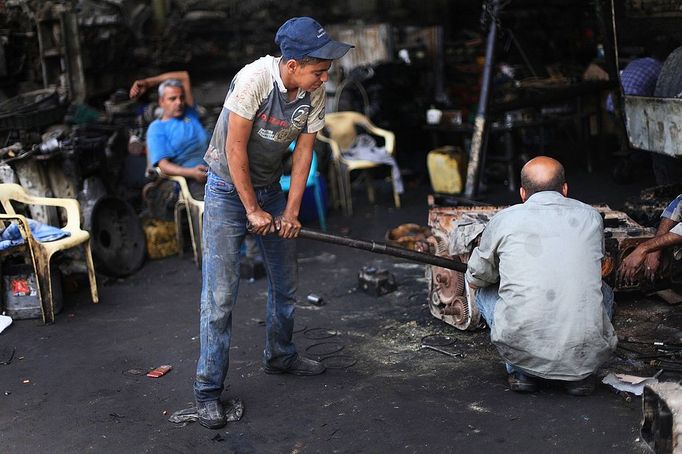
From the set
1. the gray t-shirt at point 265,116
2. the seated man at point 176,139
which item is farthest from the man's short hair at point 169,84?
the gray t-shirt at point 265,116

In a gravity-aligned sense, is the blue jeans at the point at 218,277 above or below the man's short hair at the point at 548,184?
below

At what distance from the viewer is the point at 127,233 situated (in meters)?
7.95

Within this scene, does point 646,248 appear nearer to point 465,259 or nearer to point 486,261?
point 465,259

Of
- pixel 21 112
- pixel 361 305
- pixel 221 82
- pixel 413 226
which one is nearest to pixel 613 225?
pixel 361 305

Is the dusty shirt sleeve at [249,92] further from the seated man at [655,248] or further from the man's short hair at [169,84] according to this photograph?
the man's short hair at [169,84]

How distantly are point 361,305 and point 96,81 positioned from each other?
6526mm

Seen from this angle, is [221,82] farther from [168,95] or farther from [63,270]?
[63,270]

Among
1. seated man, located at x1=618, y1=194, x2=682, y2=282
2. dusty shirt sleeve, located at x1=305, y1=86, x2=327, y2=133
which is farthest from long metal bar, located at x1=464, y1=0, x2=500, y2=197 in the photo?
dusty shirt sleeve, located at x1=305, y1=86, x2=327, y2=133

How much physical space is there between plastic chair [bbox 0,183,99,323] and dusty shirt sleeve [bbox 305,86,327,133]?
279 cm

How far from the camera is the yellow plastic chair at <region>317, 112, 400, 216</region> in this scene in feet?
30.9

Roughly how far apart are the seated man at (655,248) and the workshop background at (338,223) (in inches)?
7.7

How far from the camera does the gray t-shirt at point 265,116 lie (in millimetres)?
4254

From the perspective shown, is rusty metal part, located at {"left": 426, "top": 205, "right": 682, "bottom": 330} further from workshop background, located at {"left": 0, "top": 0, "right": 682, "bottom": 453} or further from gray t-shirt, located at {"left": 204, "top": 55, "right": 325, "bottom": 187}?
gray t-shirt, located at {"left": 204, "top": 55, "right": 325, "bottom": 187}

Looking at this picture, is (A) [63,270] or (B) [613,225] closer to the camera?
(B) [613,225]
